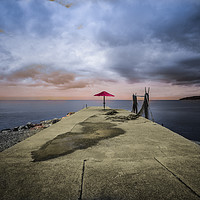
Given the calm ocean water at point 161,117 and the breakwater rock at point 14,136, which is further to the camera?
the calm ocean water at point 161,117

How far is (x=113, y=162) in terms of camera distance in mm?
2361

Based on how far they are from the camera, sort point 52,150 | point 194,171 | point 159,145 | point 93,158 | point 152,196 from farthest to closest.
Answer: point 159,145, point 52,150, point 93,158, point 194,171, point 152,196

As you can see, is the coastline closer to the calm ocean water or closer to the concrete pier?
the concrete pier

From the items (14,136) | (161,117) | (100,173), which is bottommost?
(161,117)

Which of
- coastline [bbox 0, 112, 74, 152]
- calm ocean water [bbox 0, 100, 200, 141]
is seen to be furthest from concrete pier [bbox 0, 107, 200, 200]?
calm ocean water [bbox 0, 100, 200, 141]

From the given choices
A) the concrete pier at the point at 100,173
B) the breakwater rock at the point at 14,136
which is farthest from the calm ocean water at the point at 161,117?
the concrete pier at the point at 100,173

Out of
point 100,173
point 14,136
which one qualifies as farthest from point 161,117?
point 100,173

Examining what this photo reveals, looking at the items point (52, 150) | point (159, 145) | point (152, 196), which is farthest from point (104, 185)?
point (159, 145)

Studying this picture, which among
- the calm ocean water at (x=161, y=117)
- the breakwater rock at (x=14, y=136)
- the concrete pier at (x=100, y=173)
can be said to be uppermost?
the concrete pier at (x=100, y=173)

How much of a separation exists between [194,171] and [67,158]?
7.85 feet

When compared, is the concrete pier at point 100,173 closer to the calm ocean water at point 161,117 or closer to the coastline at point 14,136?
the coastline at point 14,136

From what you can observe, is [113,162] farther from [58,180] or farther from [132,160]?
[58,180]

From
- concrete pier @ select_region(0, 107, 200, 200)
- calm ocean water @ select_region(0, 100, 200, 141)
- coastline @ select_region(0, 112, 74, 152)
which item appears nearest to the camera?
concrete pier @ select_region(0, 107, 200, 200)

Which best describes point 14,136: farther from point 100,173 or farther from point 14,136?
point 100,173
